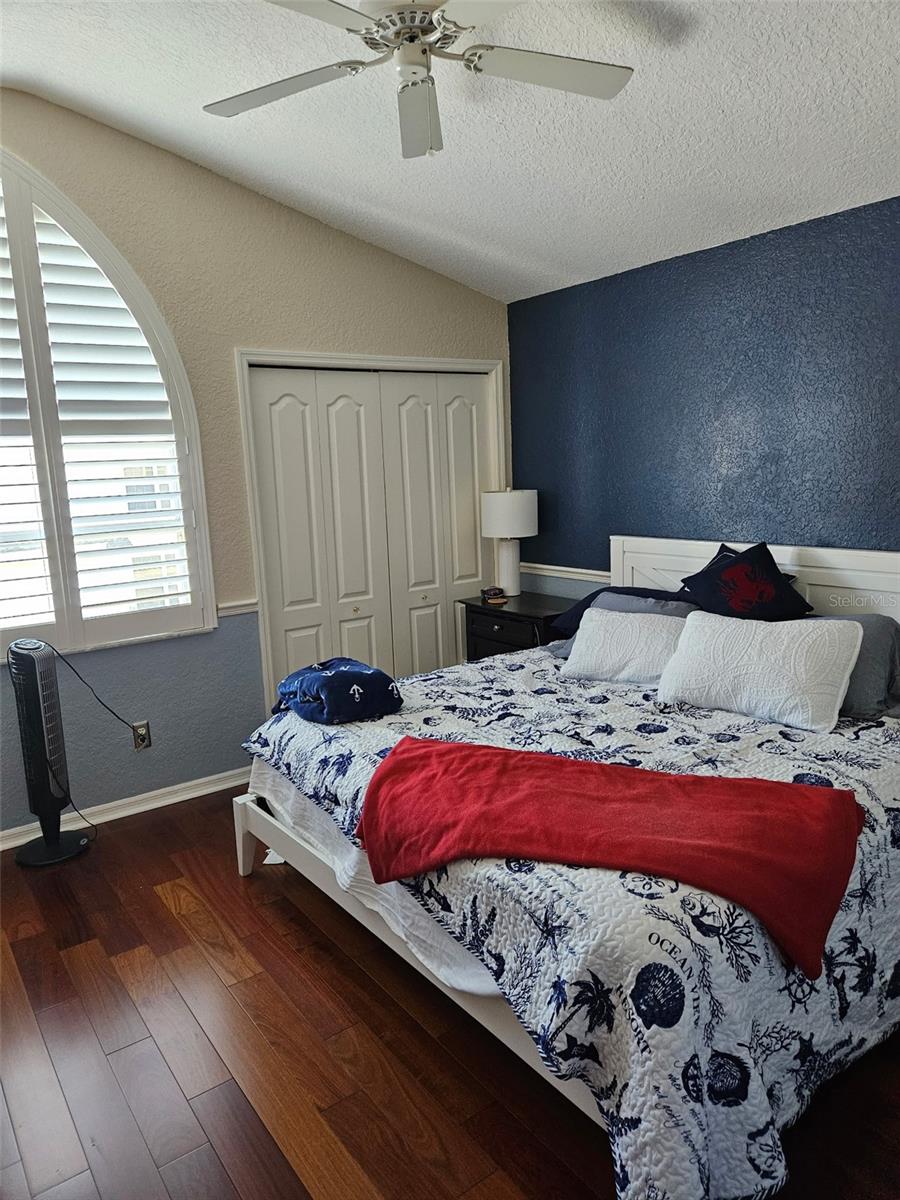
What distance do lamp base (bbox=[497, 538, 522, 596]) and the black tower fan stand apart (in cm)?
244

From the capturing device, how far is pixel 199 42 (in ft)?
8.36

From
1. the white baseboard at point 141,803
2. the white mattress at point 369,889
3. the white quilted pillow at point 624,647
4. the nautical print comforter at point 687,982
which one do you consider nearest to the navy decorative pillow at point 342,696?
the white mattress at point 369,889

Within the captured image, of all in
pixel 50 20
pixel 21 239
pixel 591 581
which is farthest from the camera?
pixel 591 581

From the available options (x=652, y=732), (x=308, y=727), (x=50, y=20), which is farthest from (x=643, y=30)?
(x=308, y=727)

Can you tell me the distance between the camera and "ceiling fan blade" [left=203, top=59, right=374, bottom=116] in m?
1.98

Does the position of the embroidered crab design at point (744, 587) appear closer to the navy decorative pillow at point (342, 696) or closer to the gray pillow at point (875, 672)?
the gray pillow at point (875, 672)

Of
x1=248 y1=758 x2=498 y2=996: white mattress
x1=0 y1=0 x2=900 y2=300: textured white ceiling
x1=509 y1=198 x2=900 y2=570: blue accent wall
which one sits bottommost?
x1=248 y1=758 x2=498 y2=996: white mattress

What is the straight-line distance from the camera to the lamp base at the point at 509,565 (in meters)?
4.62

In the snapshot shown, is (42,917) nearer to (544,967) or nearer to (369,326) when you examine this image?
(544,967)

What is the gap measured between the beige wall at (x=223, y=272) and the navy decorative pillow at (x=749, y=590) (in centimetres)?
208

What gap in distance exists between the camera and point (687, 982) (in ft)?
4.84

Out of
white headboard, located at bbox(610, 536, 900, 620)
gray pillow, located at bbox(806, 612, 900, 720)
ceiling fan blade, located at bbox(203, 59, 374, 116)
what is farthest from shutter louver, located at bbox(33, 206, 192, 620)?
gray pillow, located at bbox(806, 612, 900, 720)

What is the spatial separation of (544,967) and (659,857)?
0.33 metres

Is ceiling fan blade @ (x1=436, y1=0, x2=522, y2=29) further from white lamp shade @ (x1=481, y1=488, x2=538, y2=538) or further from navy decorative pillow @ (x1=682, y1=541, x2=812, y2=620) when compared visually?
white lamp shade @ (x1=481, y1=488, x2=538, y2=538)
